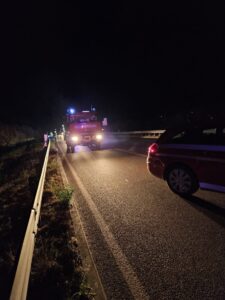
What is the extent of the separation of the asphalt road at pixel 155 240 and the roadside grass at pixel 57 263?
0.31 metres

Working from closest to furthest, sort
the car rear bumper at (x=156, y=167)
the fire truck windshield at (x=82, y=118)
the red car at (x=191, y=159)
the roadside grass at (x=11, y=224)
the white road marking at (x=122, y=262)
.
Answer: the white road marking at (x=122, y=262) < the roadside grass at (x=11, y=224) < the red car at (x=191, y=159) < the car rear bumper at (x=156, y=167) < the fire truck windshield at (x=82, y=118)

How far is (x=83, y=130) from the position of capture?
18.5 metres

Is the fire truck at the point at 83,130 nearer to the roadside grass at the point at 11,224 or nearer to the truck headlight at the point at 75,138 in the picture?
the truck headlight at the point at 75,138

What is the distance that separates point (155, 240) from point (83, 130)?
48.5 feet

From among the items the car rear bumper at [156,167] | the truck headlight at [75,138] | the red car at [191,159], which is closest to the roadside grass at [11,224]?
the car rear bumper at [156,167]

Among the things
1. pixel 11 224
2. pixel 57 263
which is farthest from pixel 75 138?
pixel 57 263

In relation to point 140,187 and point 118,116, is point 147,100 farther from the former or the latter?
point 140,187

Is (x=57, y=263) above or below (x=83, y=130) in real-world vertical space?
below

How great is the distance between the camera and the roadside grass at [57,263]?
3146 millimetres

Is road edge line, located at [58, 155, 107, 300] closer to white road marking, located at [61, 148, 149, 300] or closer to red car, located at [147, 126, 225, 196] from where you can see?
white road marking, located at [61, 148, 149, 300]

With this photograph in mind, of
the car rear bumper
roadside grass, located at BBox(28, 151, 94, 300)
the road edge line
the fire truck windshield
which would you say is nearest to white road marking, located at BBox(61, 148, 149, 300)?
the road edge line

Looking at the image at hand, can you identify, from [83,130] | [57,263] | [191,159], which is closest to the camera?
[57,263]

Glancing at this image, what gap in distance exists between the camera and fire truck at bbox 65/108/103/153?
18359 mm

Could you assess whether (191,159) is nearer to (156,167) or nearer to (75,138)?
(156,167)
